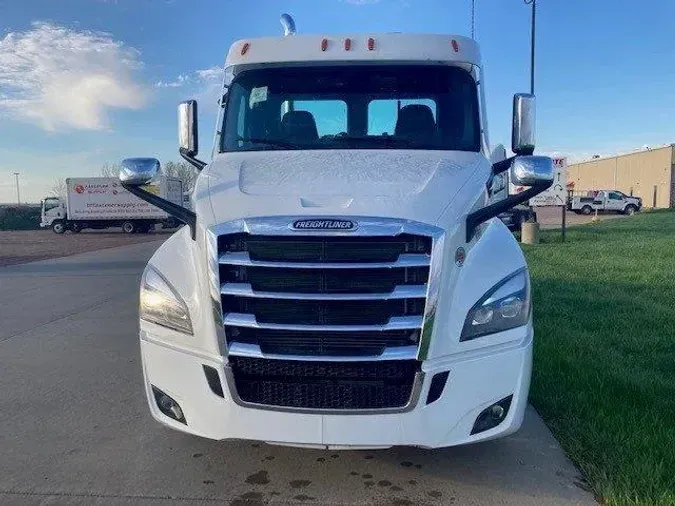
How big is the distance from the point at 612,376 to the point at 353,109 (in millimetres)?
3162

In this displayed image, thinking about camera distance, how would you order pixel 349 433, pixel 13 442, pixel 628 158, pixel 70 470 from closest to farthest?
pixel 349 433 → pixel 70 470 → pixel 13 442 → pixel 628 158

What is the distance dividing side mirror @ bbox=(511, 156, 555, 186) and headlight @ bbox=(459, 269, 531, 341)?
2.54ft

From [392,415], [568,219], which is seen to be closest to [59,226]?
[568,219]

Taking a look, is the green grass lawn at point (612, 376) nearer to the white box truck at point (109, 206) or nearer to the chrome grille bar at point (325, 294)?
the chrome grille bar at point (325, 294)

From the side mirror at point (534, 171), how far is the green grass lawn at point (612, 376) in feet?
5.76

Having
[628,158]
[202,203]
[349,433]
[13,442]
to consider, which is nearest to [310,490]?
[349,433]

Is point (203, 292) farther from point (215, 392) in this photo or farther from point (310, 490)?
point (310, 490)

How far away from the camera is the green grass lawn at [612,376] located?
12.4 ft

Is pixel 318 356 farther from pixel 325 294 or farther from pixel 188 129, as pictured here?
pixel 188 129

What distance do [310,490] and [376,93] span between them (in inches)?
120

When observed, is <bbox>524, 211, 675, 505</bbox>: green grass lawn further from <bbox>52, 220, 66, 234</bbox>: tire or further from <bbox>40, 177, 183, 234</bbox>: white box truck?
<bbox>52, 220, 66, 234</bbox>: tire

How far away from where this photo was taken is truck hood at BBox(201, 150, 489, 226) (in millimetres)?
3449

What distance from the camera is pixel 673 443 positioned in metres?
4.08

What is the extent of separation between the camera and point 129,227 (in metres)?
38.2
